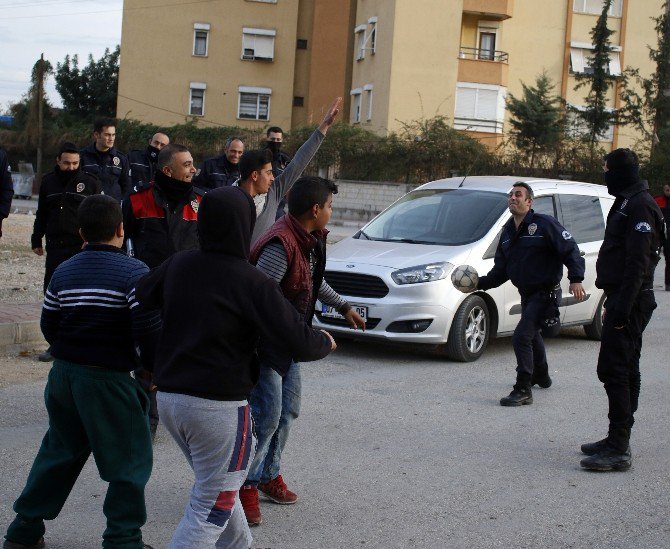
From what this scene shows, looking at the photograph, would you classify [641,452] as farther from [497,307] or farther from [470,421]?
[497,307]

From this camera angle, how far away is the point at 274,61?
53.0m

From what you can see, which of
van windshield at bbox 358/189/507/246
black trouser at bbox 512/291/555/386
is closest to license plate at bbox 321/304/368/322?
van windshield at bbox 358/189/507/246

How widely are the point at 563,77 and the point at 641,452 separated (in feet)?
143

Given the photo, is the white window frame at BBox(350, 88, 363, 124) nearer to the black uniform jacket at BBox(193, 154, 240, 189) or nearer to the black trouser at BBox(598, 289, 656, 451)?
the black uniform jacket at BBox(193, 154, 240, 189)

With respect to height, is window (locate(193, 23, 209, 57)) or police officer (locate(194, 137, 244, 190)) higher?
window (locate(193, 23, 209, 57))

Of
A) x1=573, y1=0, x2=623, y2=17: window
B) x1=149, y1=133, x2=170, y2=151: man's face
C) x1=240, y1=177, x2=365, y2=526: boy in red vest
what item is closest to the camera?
x1=240, y1=177, x2=365, y2=526: boy in red vest

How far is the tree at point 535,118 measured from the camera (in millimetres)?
39281

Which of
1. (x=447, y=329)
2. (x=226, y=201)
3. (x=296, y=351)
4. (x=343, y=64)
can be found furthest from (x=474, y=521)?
(x=343, y=64)

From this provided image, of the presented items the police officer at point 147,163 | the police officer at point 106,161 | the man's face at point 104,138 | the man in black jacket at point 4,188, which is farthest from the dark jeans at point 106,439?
the police officer at point 147,163

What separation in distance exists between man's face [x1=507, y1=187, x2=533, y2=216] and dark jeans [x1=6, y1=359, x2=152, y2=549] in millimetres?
4914

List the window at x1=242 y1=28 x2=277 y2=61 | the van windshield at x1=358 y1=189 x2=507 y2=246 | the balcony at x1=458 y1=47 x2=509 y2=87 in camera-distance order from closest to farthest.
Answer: the van windshield at x1=358 y1=189 x2=507 y2=246 → the balcony at x1=458 y1=47 x2=509 y2=87 → the window at x1=242 y1=28 x2=277 y2=61

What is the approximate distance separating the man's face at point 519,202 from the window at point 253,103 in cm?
4550

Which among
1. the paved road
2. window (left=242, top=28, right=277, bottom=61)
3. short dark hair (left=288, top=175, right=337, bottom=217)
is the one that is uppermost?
window (left=242, top=28, right=277, bottom=61)

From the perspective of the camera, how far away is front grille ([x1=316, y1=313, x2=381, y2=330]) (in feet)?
33.0
